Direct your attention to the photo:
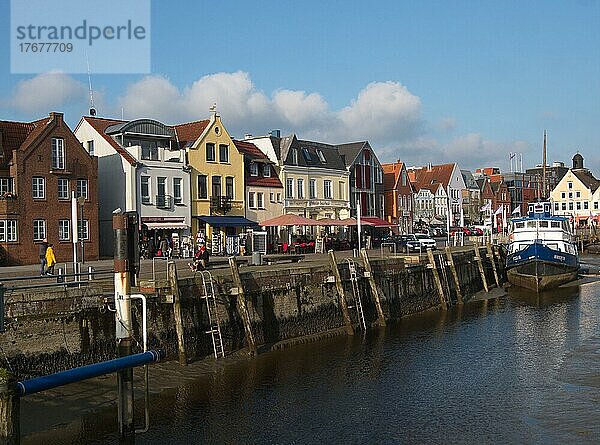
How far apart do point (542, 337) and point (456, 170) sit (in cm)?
7069

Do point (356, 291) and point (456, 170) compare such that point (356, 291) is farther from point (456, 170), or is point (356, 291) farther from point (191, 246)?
point (456, 170)

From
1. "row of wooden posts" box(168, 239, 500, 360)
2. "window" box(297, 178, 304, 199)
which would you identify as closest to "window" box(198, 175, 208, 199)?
"window" box(297, 178, 304, 199)

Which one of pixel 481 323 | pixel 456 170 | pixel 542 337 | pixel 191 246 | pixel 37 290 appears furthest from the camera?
pixel 456 170

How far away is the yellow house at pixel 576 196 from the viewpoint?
360 feet

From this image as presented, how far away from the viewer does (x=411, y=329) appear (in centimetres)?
2909

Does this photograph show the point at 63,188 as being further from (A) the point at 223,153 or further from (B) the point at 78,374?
(B) the point at 78,374

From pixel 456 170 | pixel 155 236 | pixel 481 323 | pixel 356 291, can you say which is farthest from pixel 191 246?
pixel 456 170

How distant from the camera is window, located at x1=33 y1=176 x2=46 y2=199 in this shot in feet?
123

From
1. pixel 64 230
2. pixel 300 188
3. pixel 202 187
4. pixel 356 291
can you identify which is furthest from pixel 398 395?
pixel 300 188

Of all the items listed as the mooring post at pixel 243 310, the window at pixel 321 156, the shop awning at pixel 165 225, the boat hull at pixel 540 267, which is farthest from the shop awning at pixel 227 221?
the mooring post at pixel 243 310

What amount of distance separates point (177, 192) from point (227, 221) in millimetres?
4137

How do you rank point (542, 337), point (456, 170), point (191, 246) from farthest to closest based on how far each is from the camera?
point (456, 170), point (191, 246), point (542, 337)

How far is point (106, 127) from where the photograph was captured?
4462 centimetres

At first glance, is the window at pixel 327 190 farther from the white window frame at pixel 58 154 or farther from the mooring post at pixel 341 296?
the mooring post at pixel 341 296
